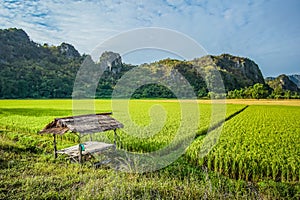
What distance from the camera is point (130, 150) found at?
10211mm

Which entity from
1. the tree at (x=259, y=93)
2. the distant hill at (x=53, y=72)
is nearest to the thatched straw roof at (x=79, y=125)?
the distant hill at (x=53, y=72)

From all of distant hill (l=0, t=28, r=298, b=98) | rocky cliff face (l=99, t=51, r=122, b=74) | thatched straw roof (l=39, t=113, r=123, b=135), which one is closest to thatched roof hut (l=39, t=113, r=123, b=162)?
thatched straw roof (l=39, t=113, r=123, b=135)

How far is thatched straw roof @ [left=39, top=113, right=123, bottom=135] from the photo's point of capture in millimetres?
7383

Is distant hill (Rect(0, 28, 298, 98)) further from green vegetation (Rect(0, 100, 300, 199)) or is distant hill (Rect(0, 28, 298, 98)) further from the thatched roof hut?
green vegetation (Rect(0, 100, 300, 199))

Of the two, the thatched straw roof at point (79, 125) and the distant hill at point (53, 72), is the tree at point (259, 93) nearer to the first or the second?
the distant hill at point (53, 72)

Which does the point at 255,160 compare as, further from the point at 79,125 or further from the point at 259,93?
the point at 259,93

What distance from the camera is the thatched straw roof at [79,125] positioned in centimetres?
738

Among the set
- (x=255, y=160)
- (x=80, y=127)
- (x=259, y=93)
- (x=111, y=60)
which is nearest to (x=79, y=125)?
(x=80, y=127)

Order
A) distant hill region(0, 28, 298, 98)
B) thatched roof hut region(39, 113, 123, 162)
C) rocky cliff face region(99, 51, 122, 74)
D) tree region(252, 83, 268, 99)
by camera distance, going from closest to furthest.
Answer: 1. thatched roof hut region(39, 113, 123, 162)
2. rocky cliff face region(99, 51, 122, 74)
3. distant hill region(0, 28, 298, 98)
4. tree region(252, 83, 268, 99)

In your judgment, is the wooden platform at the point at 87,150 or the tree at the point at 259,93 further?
the tree at the point at 259,93

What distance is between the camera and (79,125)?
7.53 meters

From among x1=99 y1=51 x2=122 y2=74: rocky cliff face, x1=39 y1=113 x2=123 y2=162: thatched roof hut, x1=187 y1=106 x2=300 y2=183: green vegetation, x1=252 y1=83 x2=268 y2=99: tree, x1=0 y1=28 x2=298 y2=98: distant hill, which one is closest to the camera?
x1=187 y1=106 x2=300 y2=183: green vegetation

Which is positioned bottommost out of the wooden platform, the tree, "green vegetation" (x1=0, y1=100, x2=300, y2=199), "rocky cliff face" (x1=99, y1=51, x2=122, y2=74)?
"green vegetation" (x1=0, y1=100, x2=300, y2=199)

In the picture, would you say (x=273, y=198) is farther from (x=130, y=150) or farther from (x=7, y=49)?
(x=7, y=49)
